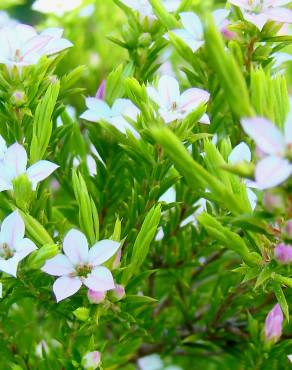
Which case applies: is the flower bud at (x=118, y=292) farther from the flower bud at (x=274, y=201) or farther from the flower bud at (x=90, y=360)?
the flower bud at (x=274, y=201)

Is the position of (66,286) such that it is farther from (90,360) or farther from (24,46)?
(24,46)

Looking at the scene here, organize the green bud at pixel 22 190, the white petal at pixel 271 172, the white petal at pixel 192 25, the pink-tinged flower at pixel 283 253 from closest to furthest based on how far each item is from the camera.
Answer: the white petal at pixel 271 172 → the pink-tinged flower at pixel 283 253 → the green bud at pixel 22 190 → the white petal at pixel 192 25

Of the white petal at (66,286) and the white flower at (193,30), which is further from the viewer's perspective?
the white flower at (193,30)

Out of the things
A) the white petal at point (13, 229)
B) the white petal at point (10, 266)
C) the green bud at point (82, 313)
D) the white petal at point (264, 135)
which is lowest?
the green bud at point (82, 313)

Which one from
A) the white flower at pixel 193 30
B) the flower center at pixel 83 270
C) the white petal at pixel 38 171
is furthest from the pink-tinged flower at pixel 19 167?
the white flower at pixel 193 30

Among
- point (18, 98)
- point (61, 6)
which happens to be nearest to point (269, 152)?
point (18, 98)

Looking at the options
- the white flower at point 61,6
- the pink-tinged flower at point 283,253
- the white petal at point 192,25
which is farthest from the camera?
the white flower at point 61,6

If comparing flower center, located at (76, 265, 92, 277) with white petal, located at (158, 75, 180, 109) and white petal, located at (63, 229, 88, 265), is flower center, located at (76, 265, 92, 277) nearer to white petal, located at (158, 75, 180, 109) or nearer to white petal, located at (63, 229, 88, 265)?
white petal, located at (63, 229, 88, 265)

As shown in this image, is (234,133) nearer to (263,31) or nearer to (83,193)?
(263,31)

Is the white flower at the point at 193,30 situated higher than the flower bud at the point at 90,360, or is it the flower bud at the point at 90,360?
the white flower at the point at 193,30
